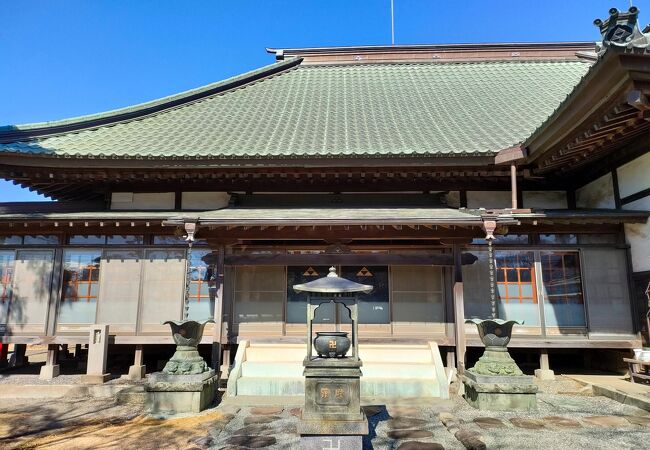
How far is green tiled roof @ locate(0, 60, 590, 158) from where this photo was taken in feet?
29.2

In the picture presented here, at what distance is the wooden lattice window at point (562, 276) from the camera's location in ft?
28.4

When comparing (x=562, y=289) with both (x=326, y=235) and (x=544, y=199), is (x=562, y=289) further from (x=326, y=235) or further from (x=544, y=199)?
(x=326, y=235)

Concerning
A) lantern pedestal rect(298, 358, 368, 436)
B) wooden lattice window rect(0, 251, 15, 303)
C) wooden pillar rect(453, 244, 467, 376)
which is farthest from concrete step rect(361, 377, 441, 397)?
wooden lattice window rect(0, 251, 15, 303)

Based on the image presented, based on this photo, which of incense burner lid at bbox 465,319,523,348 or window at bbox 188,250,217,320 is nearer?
incense burner lid at bbox 465,319,523,348

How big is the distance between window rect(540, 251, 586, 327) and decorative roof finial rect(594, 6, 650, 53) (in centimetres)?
511

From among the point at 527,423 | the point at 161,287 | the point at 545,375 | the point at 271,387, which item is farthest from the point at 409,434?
the point at 161,287

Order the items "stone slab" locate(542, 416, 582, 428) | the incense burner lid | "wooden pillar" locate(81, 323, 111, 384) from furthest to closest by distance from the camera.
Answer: "wooden pillar" locate(81, 323, 111, 384) → the incense burner lid → "stone slab" locate(542, 416, 582, 428)

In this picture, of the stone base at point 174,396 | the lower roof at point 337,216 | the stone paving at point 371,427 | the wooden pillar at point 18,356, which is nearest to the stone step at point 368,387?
the stone paving at point 371,427

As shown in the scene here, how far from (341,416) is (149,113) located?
9.98m

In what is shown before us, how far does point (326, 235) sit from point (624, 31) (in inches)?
223

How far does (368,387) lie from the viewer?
727 centimetres

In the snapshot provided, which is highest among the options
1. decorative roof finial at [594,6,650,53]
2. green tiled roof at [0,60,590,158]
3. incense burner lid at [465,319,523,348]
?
green tiled roof at [0,60,590,158]

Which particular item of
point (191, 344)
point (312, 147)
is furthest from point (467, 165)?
point (191, 344)

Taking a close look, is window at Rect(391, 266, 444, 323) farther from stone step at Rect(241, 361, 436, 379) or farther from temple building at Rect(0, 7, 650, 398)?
→ stone step at Rect(241, 361, 436, 379)
